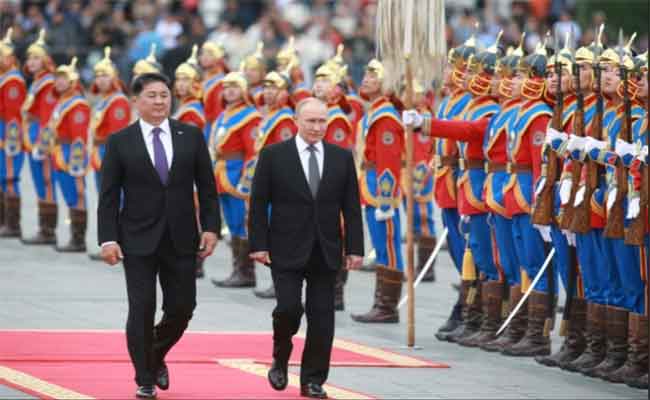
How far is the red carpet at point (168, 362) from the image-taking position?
12672 millimetres

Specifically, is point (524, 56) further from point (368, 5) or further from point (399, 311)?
point (368, 5)

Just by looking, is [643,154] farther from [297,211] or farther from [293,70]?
[293,70]

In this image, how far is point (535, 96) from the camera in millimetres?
14891

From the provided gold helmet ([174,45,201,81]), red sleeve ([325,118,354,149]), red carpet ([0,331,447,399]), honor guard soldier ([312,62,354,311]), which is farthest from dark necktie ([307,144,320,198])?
gold helmet ([174,45,201,81])

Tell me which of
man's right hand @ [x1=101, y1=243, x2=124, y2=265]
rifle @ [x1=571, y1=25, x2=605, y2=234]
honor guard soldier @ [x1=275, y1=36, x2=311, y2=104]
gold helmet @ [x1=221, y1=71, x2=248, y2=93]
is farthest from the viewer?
honor guard soldier @ [x1=275, y1=36, x2=311, y2=104]

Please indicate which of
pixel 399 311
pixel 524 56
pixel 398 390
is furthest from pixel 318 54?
pixel 398 390

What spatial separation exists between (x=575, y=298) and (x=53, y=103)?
8405 millimetres

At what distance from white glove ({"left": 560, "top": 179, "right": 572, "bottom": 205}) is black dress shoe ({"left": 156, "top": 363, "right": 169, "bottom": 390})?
3.17m

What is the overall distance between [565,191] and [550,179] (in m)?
0.33

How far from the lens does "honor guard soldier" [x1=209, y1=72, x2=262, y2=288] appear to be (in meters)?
18.7

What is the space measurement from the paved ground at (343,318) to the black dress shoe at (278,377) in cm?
64

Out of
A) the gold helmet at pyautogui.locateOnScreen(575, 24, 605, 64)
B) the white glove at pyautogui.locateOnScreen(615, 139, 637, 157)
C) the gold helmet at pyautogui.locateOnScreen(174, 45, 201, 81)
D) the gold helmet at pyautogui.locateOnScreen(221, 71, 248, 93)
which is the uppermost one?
the gold helmet at pyautogui.locateOnScreen(575, 24, 605, 64)

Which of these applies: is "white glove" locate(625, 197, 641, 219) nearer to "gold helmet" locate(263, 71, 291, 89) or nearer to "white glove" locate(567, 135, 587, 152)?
"white glove" locate(567, 135, 587, 152)

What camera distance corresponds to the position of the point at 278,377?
42.0 ft
